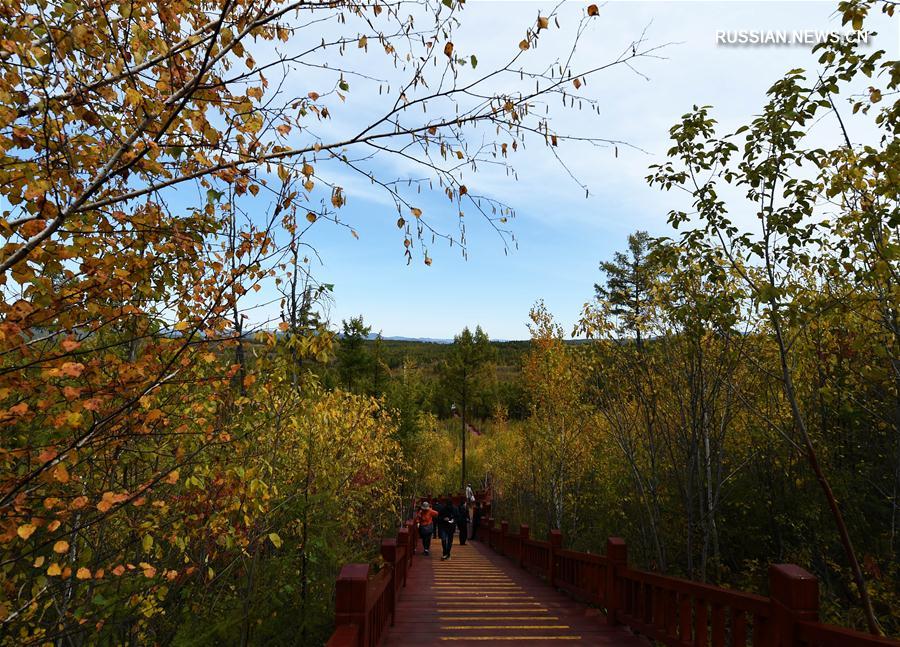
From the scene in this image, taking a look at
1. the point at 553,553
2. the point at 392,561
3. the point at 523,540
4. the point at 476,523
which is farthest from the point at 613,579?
the point at 476,523

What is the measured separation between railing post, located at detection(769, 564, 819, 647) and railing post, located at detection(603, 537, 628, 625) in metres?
3.42

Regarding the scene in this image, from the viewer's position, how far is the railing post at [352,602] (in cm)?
456

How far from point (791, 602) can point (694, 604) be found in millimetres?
1859

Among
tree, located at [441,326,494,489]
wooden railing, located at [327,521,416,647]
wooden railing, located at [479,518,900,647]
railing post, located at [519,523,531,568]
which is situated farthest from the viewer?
tree, located at [441,326,494,489]

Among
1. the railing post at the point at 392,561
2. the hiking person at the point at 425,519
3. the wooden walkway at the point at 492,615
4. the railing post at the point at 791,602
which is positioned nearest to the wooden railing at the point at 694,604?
the railing post at the point at 791,602

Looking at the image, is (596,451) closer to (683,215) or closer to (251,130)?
(683,215)

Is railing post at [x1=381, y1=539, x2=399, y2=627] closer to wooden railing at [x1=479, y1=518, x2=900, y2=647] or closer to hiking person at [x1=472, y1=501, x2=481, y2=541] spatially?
wooden railing at [x1=479, y1=518, x2=900, y2=647]

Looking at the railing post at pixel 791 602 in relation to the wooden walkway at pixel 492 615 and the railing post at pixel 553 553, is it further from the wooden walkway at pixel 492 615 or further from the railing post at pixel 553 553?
the railing post at pixel 553 553

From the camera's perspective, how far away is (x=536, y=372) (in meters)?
20.1

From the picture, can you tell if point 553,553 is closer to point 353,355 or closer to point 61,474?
point 61,474

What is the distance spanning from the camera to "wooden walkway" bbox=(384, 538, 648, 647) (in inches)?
258

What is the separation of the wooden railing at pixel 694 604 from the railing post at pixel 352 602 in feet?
9.65

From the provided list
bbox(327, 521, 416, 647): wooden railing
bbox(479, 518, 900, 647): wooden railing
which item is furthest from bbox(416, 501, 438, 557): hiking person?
bbox(327, 521, 416, 647): wooden railing

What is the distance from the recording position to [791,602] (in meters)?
3.76
